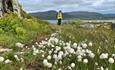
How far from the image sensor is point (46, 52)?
38.1 feet

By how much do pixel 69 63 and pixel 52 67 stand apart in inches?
35.8

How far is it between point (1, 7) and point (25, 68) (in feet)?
51.2

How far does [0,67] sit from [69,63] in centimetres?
174

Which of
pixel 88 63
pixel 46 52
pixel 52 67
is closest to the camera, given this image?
pixel 52 67

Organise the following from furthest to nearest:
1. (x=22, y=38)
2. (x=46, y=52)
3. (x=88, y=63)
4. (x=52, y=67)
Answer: (x=22, y=38) < (x=46, y=52) < (x=88, y=63) < (x=52, y=67)

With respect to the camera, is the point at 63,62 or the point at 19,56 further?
the point at 19,56

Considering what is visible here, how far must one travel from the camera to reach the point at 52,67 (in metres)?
9.82

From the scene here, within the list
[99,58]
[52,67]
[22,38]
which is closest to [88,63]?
[99,58]

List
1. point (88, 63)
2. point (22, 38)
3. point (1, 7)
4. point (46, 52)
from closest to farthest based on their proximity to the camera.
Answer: point (88, 63)
point (46, 52)
point (22, 38)
point (1, 7)

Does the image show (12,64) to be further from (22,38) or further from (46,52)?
(22,38)

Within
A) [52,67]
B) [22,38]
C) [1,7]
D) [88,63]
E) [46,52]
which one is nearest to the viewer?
[52,67]

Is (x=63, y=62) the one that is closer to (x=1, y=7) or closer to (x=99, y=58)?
(x=99, y=58)

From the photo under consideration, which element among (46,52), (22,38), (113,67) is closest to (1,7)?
(22,38)

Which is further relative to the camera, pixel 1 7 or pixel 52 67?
pixel 1 7
